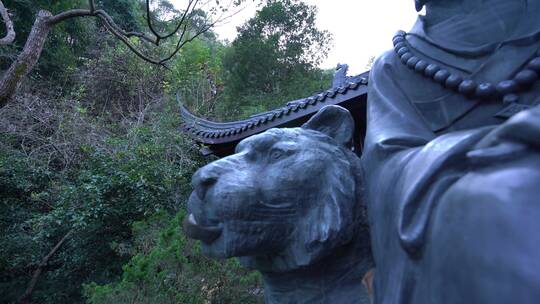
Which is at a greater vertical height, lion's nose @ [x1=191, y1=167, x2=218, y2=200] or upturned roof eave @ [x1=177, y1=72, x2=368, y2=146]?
upturned roof eave @ [x1=177, y1=72, x2=368, y2=146]

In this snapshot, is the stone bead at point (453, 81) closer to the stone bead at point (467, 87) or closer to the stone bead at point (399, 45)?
the stone bead at point (467, 87)

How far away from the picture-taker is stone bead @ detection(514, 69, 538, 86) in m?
0.99

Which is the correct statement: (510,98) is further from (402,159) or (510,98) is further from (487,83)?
(402,159)

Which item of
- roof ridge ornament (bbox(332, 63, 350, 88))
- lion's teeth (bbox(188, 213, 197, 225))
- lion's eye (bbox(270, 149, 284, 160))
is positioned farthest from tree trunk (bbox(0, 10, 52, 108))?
lion's eye (bbox(270, 149, 284, 160))

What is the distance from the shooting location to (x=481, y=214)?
2.27ft

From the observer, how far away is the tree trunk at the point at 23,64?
4997 mm

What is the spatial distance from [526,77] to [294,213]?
1.98ft

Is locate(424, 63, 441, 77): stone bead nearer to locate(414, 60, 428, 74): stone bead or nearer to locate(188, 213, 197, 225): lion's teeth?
locate(414, 60, 428, 74): stone bead

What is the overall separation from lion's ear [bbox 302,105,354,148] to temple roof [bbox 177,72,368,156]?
3138mm

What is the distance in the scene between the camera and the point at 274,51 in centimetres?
1436

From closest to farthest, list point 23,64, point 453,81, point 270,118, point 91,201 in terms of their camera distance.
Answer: point 453,81 < point 23,64 < point 270,118 < point 91,201

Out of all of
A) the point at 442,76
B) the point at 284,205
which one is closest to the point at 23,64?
the point at 284,205

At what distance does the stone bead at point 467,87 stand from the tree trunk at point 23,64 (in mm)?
5054

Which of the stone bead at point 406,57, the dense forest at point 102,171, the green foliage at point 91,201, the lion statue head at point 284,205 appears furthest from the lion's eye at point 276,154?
the green foliage at point 91,201
